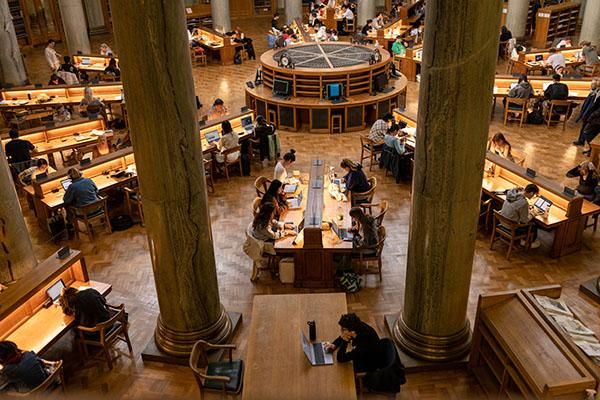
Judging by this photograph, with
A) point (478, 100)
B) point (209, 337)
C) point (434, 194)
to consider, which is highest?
point (478, 100)

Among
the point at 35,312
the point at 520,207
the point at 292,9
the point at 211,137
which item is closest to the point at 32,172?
the point at 211,137

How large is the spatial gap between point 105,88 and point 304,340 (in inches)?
398

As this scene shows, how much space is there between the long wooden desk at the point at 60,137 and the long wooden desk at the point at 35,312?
4.62 meters

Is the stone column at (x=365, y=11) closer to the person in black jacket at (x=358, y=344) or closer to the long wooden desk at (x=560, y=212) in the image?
the long wooden desk at (x=560, y=212)

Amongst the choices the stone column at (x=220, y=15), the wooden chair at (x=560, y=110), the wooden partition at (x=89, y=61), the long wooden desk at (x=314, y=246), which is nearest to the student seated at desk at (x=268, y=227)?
the long wooden desk at (x=314, y=246)

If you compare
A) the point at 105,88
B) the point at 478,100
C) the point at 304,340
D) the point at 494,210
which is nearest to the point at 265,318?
the point at 304,340

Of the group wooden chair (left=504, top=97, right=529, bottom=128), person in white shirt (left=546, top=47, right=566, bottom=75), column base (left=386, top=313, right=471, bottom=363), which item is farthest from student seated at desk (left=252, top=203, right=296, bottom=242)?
person in white shirt (left=546, top=47, right=566, bottom=75)

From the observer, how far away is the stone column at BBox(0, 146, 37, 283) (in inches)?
259

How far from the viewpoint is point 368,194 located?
26.6ft

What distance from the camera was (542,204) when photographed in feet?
24.5

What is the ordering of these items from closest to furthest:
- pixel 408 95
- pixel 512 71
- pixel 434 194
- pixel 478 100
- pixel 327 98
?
pixel 478 100, pixel 434 194, pixel 327 98, pixel 408 95, pixel 512 71

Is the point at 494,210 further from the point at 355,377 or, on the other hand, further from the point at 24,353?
the point at 24,353

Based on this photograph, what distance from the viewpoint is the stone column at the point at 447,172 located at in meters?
4.13

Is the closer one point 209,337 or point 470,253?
point 470,253
